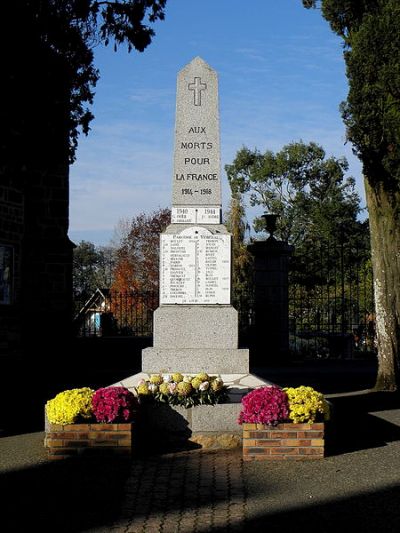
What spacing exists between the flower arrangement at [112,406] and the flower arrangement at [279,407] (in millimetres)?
1093

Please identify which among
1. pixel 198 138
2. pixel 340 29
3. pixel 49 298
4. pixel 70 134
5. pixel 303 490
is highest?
pixel 340 29

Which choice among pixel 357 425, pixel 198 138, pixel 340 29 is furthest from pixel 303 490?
pixel 340 29

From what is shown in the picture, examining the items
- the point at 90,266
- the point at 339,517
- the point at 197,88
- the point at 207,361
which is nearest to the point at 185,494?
the point at 339,517

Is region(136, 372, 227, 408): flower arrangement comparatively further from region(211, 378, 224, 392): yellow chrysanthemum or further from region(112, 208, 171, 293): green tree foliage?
region(112, 208, 171, 293): green tree foliage

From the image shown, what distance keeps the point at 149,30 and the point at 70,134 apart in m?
2.41

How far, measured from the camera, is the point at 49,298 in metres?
18.6

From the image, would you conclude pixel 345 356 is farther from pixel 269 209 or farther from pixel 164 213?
pixel 269 209

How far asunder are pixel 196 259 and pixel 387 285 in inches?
178

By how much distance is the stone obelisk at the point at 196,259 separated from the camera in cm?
1004

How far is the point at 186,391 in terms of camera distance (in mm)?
8789

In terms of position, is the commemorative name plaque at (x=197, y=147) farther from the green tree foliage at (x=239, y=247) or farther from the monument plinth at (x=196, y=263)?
the green tree foliage at (x=239, y=247)

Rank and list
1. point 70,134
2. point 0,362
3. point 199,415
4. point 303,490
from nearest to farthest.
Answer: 1. point 303,490
2. point 199,415
3. point 70,134
4. point 0,362

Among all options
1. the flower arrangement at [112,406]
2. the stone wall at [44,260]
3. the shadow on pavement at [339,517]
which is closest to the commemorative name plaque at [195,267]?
the flower arrangement at [112,406]

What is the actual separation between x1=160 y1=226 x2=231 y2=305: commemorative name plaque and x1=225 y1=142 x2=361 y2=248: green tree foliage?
4035 centimetres
